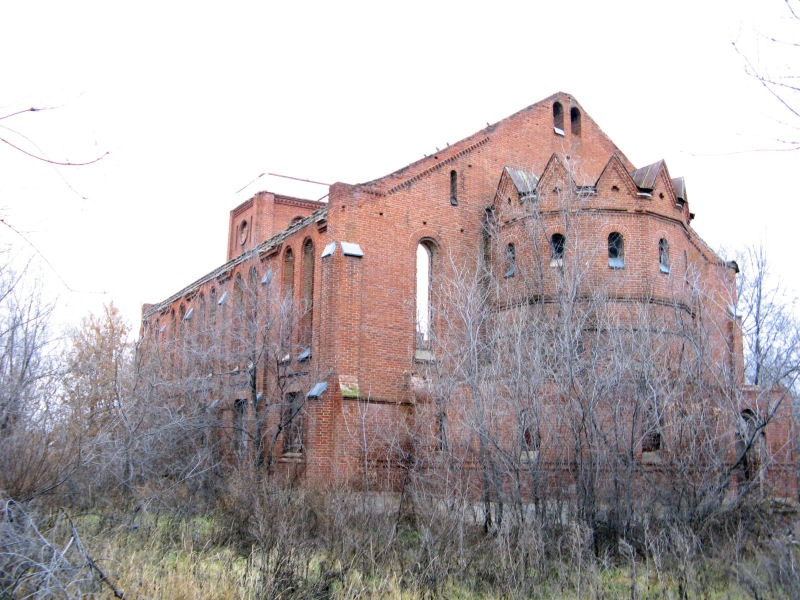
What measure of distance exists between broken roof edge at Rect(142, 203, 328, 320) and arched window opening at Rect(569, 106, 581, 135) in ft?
29.8

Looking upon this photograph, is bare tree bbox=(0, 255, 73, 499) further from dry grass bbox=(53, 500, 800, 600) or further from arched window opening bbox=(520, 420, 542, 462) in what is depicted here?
arched window opening bbox=(520, 420, 542, 462)

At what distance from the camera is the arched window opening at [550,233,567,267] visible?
20.6 m

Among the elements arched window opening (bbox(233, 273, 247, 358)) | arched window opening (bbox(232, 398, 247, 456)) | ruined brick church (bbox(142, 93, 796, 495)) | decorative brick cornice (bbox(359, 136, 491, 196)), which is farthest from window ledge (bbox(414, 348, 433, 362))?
arched window opening (bbox(232, 398, 247, 456))

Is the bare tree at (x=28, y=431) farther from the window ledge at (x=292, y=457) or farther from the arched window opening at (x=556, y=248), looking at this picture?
the arched window opening at (x=556, y=248)

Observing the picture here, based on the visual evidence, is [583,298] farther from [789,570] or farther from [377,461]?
[789,570]

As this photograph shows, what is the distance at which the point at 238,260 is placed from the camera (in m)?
28.2

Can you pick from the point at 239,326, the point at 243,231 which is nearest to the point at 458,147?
the point at 239,326

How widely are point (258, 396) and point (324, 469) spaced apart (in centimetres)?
560

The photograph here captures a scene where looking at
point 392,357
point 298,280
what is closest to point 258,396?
point 298,280

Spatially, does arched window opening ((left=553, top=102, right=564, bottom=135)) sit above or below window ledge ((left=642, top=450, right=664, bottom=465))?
above

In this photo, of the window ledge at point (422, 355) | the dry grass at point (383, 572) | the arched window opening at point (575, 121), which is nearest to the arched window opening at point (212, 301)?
the window ledge at point (422, 355)

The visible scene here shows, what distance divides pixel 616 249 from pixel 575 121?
6999mm

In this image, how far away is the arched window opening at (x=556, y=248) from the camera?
811 inches

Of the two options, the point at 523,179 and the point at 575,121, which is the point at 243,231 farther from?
the point at 523,179
